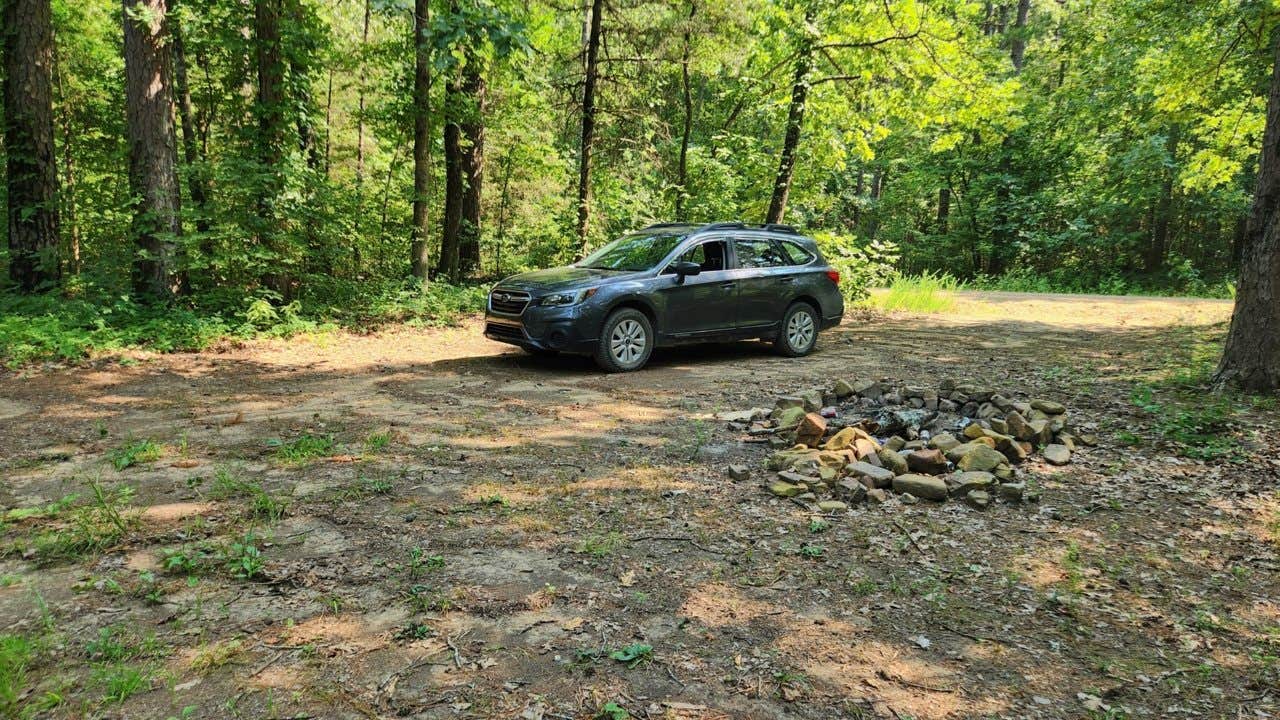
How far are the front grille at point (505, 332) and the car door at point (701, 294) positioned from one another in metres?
1.76

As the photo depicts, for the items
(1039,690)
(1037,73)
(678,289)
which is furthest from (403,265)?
(1037,73)

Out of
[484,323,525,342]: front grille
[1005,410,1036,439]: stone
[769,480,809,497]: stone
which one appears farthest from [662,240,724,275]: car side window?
[769,480,809,497]: stone

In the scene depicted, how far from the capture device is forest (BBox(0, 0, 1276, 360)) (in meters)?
10.3

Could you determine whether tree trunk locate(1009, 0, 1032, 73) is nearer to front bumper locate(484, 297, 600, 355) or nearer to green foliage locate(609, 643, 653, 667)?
front bumper locate(484, 297, 600, 355)

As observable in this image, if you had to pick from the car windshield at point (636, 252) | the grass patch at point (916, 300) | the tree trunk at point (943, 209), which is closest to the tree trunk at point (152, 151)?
the car windshield at point (636, 252)

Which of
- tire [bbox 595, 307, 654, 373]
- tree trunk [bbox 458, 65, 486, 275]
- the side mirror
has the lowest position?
tire [bbox 595, 307, 654, 373]

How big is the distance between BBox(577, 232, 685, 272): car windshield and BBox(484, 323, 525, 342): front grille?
1417 mm

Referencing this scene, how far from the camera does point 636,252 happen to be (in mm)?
9461

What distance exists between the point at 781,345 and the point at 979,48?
68.8ft

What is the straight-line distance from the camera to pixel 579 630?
3127 millimetres

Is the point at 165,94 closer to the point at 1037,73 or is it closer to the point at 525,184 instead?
the point at 525,184

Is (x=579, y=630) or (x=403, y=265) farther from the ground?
(x=403, y=265)

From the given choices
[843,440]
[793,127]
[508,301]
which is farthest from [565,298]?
[793,127]

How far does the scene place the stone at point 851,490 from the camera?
4.73 m
